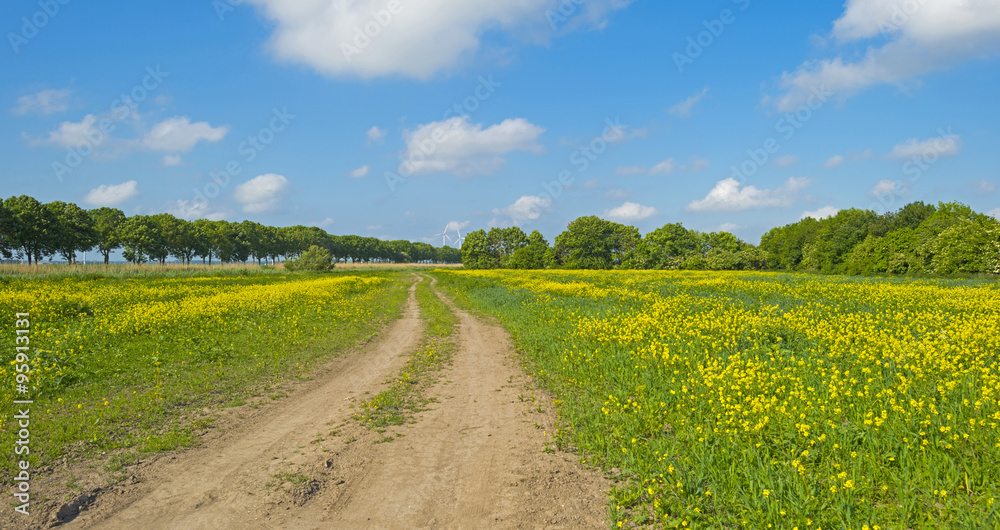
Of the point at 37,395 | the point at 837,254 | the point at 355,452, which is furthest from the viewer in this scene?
the point at 837,254

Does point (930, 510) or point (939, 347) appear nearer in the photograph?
point (930, 510)

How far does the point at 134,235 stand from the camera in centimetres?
8294

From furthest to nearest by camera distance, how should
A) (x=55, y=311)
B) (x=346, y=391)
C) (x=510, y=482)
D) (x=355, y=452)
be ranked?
(x=55, y=311) < (x=346, y=391) < (x=355, y=452) < (x=510, y=482)

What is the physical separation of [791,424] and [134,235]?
357ft

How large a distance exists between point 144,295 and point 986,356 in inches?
1291

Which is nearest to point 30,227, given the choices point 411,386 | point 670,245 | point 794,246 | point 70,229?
point 70,229

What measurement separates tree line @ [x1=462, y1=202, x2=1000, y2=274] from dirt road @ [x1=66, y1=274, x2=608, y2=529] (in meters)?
60.7

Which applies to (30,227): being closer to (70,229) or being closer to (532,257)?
(70,229)

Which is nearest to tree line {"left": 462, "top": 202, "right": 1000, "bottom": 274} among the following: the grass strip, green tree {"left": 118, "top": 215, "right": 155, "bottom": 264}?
the grass strip

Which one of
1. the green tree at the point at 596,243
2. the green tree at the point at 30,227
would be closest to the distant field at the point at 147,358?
the green tree at the point at 30,227

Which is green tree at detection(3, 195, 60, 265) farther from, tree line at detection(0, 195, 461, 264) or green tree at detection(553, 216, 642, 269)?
green tree at detection(553, 216, 642, 269)

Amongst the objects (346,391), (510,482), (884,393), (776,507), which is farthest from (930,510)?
(346,391)

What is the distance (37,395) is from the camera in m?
8.40

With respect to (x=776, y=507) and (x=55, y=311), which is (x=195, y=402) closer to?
(x=776, y=507)
